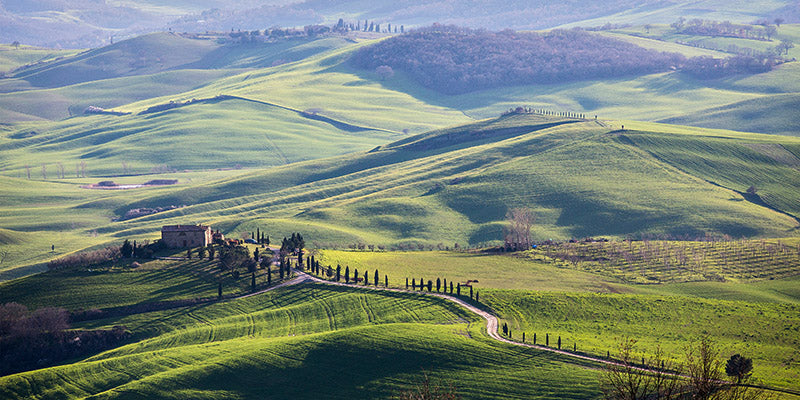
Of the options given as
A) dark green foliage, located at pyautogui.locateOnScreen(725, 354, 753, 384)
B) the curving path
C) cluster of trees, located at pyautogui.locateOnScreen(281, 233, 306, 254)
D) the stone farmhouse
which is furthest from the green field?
the stone farmhouse

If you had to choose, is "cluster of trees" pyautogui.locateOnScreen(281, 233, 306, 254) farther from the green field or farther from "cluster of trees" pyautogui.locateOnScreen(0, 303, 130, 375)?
"cluster of trees" pyautogui.locateOnScreen(0, 303, 130, 375)

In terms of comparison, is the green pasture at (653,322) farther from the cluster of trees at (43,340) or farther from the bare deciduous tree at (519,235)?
the cluster of trees at (43,340)

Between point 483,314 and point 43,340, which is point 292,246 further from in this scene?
point 483,314

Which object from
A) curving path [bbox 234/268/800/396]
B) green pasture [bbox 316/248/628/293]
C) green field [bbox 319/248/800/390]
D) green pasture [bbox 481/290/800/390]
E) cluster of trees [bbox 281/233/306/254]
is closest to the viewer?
curving path [bbox 234/268/800/396]

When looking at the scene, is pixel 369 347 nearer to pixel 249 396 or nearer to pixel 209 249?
pixel 249 396

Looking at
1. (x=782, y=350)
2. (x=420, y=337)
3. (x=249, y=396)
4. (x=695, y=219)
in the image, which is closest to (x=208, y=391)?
(x=249, y=396)
